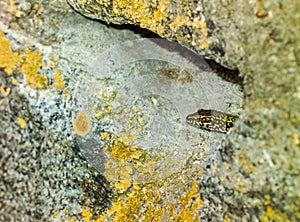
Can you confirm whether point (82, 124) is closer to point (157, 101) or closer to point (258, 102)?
point (157, 101)

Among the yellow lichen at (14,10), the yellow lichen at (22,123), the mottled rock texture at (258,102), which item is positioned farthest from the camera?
the yellow lichen at (14,10)

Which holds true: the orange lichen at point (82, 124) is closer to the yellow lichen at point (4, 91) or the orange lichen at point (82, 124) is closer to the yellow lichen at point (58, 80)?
the yellow lichen at point (58, 80)

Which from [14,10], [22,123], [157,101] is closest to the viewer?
[22,123]

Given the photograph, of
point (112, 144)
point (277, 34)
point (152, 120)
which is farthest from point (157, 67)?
point (277, 34)

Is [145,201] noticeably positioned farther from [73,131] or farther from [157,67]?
[157,67]

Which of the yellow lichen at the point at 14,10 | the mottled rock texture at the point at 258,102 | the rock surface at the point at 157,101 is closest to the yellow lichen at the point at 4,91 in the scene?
the rock surface at the point at 157,101

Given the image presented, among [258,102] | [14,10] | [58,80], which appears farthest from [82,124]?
[258,102]

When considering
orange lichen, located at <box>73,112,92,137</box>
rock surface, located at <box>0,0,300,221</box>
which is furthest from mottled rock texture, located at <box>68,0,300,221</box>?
orange lichen, located at <box>73,112,92,137</box>
